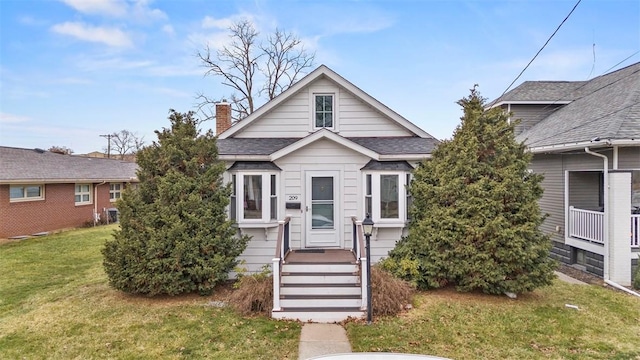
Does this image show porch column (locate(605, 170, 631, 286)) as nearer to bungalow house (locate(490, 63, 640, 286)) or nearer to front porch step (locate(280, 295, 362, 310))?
bungalow house (locate(490, 63, 640, 286))

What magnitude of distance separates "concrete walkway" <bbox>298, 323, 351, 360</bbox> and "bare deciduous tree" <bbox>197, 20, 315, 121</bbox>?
25.6m

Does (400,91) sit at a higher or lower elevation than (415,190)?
higher

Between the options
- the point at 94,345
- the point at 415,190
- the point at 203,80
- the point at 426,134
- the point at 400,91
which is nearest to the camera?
the point at 94,345

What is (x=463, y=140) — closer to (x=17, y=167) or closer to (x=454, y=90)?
(x=454, y=90)

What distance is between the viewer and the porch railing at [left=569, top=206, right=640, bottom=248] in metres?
8.95

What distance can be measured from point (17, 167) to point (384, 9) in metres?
19.0

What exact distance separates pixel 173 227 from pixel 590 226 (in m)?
11.0

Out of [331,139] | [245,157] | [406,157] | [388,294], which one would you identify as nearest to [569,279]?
[406,157]

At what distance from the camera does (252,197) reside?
9.03 m

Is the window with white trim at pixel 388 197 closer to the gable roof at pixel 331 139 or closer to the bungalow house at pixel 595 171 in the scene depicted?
the gable roof at pixel 331 139

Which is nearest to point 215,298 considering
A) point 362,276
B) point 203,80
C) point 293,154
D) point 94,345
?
point 94,345

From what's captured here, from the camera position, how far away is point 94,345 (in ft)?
19.1

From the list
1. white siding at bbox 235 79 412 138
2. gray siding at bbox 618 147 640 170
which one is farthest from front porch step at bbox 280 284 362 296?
gray siding at bbox 618 147 640 170

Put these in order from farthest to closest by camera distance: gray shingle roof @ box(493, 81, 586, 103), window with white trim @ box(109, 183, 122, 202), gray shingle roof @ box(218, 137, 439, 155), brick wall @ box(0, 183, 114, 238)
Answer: window with white trim @ box(109, 183, 122, 202), brick wall @ box(0, 183, 114, 238), gray shingle roof @ box(493, 81, 586, 103), gray shingle roof @ box(218, 137, 439, 155)
